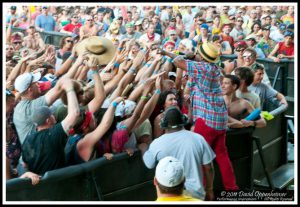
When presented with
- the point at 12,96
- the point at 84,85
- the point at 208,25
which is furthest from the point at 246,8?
the point at 12,96

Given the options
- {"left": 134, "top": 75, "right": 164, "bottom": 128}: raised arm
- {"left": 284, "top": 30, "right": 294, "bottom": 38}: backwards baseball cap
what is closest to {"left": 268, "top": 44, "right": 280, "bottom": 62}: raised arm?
{"left": 284, "top": 30, "right": 294, "bottom": 38}: backwards baseball cap

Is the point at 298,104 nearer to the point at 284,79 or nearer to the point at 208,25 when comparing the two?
the point at 284,79

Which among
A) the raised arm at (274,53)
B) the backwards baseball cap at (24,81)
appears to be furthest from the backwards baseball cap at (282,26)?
the backwards baseball cap at (24,81)

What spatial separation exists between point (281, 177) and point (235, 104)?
101 centimetres

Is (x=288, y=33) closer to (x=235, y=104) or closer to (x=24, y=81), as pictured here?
(x=235, y=104)

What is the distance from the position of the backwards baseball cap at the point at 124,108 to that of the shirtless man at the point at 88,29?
136cm

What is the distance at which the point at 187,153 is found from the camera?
17.3 feet

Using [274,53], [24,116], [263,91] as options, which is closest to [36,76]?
[24,116]

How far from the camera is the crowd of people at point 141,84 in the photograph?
535 centimetres

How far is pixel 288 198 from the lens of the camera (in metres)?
6.42

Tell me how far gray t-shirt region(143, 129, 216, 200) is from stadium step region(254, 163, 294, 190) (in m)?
1.61

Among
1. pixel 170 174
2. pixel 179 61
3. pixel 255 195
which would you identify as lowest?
pixel 255 195

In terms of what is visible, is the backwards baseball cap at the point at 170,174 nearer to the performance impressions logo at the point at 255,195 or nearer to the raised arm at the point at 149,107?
the raised arm at the point at 149,107

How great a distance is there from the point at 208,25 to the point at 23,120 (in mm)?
2724
